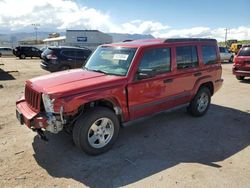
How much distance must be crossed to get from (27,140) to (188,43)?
402cm

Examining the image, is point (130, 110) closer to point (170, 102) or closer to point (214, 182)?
point (170, 102)

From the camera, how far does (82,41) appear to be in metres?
47.9

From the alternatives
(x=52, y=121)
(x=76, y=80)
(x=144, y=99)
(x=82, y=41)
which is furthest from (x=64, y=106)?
(x=82, y=41)

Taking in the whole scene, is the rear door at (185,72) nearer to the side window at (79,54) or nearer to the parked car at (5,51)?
the side window at (79,54)

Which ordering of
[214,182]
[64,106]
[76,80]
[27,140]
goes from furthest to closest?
[27,140] < [76,80] < [64,106] < [214,182]

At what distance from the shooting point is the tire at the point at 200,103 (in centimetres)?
666

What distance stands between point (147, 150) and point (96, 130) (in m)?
1.00

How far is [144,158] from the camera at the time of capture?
461cm

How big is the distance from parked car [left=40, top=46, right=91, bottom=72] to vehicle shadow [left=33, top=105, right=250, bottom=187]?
891 cm

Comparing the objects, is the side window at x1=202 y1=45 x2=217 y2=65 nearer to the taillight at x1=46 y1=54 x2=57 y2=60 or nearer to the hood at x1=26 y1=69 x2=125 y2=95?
the hood at x1=26 y1=69 x2=125 y2=95

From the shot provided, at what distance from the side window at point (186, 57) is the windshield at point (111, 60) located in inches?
47.5

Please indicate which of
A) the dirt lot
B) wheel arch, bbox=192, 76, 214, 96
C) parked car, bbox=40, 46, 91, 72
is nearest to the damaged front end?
the dirt lot

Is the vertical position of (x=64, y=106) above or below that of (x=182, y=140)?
above

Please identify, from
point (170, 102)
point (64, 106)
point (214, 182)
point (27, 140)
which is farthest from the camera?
point (170, 102)
